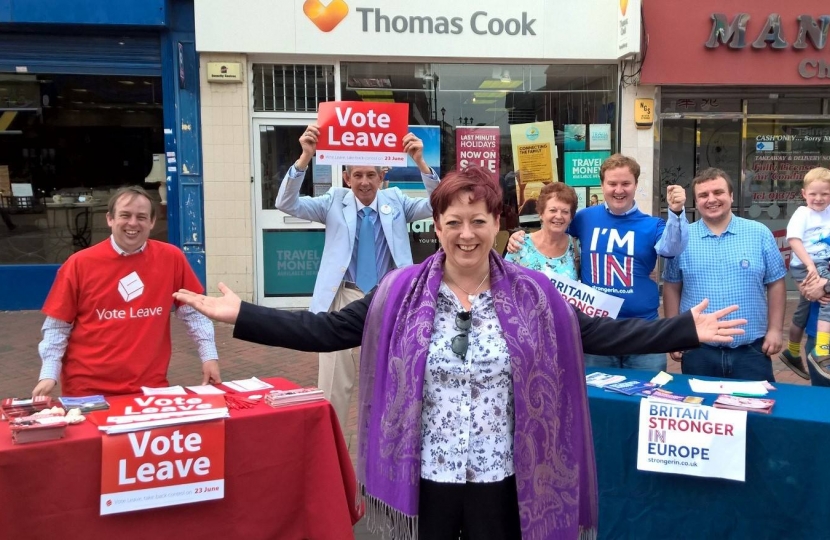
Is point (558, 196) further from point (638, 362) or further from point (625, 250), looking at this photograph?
point (638, 362)

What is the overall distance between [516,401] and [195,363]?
543cm

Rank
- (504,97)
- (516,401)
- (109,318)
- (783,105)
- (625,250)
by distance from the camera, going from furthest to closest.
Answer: (783,105) → (504,97) → (625,250) → (109,318) → (516,401)

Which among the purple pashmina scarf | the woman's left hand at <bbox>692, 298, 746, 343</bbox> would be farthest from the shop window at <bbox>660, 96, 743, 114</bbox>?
the purple pashmina scarf

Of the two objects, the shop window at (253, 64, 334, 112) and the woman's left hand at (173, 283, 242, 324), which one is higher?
the shop window at (253, 64, 334, 112)

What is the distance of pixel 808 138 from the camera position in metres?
10.1

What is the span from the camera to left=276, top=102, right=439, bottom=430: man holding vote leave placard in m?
4.34

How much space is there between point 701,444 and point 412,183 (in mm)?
6699

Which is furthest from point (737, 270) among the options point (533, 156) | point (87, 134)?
point (87, 134)

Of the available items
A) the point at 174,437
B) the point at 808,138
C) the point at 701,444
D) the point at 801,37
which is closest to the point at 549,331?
the point at 701,444

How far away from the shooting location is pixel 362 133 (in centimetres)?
438

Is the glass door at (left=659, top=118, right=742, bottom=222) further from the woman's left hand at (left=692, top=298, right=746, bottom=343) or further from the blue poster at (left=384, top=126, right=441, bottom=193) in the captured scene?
the woman's left hand at (left=692, top=298, right=746, bottom=343)

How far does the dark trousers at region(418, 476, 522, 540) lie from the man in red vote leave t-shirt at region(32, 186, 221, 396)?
1.88m

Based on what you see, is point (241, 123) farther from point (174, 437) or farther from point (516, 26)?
point (174, 437)

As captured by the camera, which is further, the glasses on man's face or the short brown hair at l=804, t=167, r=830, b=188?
the short brown hair at l=804, t=167, r=830, b=188
